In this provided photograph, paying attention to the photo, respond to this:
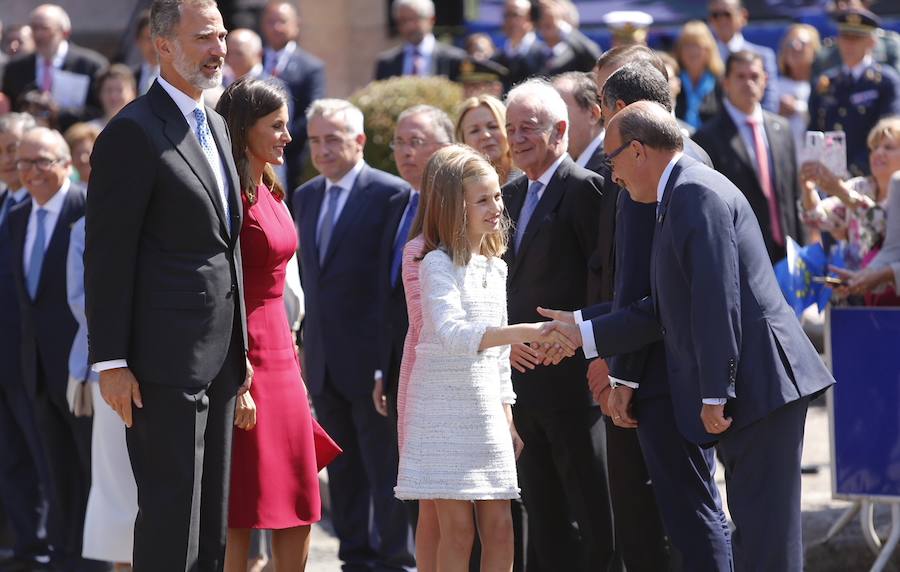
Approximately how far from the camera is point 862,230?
7090 millimetres

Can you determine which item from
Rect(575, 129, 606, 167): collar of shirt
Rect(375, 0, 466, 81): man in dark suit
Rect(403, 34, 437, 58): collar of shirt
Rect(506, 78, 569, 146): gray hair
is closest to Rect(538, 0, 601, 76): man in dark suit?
Rect(375, 0, 466, 81): man in dark suit

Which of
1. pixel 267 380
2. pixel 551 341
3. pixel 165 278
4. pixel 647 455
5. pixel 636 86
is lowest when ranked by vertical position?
pixel 647 455

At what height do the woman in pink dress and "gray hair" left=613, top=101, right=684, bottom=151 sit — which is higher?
"gray hair" left=613, top=101, right=684, bottom=151

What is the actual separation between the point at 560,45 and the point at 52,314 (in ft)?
16.7

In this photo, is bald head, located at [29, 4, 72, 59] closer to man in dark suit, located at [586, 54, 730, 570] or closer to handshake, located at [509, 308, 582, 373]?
man in dark suit, located at [586, 54, 730, 570]

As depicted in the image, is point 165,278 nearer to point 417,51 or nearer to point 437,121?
point 437,121

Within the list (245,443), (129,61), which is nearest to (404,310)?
(245,443)

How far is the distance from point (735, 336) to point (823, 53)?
732 cm

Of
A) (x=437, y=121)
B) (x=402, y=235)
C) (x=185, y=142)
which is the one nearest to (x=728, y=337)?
(x=185, y=142)

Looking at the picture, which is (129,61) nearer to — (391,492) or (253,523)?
(391,492)

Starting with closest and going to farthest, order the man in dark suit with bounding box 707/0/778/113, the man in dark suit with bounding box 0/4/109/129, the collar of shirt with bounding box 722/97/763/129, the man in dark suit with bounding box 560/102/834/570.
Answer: the man in dark suit with bounding box 560/102/834/570, the collar of shirt with bounding box 722/97/763/129, the man in dark suit with bounding box 0/4/109/129, the man in dark suit with bounding box 707/0/778/113

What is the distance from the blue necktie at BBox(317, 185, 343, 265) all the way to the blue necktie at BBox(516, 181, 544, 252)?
51.9 inches

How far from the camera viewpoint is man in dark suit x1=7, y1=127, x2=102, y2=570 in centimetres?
775

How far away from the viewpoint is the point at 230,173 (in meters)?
5.18
